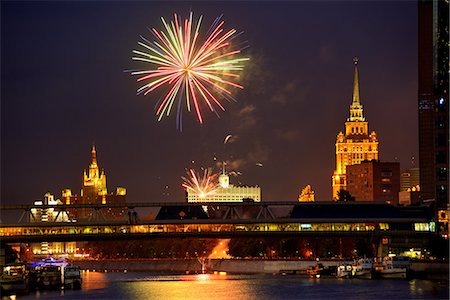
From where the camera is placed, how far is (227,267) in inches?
7549

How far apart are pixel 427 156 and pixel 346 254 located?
23.3 meters

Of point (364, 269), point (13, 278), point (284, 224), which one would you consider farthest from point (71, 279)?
point (284, 224)

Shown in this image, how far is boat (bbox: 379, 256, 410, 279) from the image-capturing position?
439ft

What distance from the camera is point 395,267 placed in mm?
134750

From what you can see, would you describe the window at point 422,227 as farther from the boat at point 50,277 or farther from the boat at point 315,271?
the boat at point 50,277

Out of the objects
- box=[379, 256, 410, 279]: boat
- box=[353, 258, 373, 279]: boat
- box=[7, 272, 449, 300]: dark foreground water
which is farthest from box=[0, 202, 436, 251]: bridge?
box=[379, 256, 410, 279]: boat

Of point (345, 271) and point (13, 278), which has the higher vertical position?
point (13, 278)

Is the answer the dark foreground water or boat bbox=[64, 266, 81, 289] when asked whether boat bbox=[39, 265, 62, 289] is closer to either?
boat bbox=[64, 266, 81, 289]

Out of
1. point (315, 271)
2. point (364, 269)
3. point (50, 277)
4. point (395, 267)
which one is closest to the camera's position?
point (50, 277)

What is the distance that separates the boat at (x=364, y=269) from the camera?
14050 centimetres

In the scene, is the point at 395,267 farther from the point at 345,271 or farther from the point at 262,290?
the point at 262,290

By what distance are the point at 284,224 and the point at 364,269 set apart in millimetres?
15603

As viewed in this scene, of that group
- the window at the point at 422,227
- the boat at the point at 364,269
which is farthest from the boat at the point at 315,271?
the window at the point at 422,227

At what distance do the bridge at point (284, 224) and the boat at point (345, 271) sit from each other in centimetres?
358
